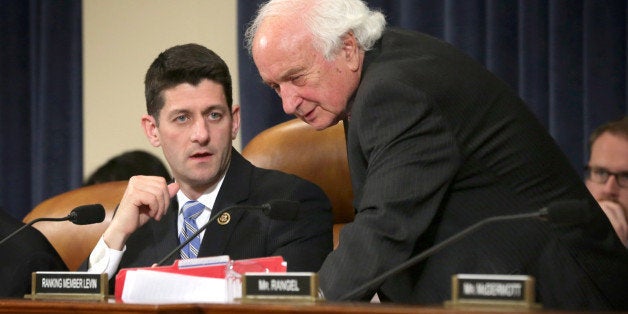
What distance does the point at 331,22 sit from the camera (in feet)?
7.47

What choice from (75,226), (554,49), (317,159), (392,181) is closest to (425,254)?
(392,181)

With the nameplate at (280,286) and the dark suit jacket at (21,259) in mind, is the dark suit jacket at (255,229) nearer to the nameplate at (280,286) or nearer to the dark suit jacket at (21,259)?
the dark suit jacket at (21,259)

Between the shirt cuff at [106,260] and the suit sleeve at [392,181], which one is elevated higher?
the suit sleeve at [392,181]

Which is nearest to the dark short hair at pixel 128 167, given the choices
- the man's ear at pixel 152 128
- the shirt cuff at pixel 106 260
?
the man's ear at pixel 152 128

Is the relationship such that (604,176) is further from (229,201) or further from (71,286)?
(71,286)

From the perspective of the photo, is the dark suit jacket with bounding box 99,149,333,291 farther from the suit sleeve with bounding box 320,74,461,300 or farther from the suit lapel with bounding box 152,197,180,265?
the suit sleeve with bounding box 320,74,461,300

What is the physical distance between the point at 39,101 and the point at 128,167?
38.5 inches

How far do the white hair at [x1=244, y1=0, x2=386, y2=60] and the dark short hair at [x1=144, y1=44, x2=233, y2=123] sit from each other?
2.25ft

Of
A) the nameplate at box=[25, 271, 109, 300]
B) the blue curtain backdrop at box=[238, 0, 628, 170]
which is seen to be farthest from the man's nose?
the blue curtain backdrop at box=[238, 0, 628, 170]

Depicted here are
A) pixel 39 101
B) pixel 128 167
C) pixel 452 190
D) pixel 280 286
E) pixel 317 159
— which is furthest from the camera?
pixel 39 101

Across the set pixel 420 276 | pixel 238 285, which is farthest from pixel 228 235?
pixel 238 285

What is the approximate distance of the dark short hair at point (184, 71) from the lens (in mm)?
2959

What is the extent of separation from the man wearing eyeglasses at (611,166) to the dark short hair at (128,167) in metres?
1.69

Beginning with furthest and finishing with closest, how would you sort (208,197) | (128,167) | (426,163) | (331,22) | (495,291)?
(128,167) → (208,197) → (331,22) → (426,163) → (495,291)
